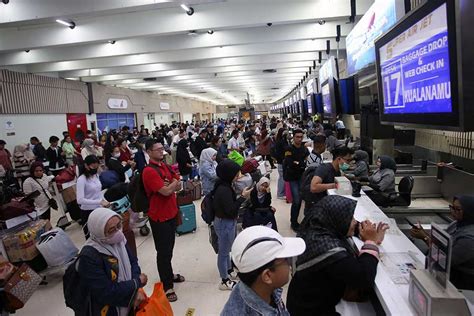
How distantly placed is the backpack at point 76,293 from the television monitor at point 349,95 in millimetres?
5408

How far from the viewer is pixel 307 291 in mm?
2127

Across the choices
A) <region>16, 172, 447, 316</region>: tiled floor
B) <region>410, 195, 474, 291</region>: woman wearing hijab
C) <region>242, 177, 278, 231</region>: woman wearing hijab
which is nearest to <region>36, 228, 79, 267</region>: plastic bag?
<region>16, 172, 447, 316</region>: tiled floor

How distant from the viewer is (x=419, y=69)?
263 centimetres

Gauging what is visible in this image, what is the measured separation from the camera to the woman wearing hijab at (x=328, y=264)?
2023mm

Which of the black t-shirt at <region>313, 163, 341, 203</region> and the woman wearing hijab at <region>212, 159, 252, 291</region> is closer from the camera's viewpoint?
the woman wearing hijab at <region>212, 159, 252, 291</region>

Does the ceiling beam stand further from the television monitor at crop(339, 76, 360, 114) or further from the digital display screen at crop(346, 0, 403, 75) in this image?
the television monitor at crop(339, 76, 360, 114)

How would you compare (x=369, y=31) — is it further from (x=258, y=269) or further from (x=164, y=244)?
(x=258, y=269)

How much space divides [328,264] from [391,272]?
67 cm

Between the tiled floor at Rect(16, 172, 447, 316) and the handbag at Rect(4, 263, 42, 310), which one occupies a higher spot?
the handbag at Rect(4, 263, 42, 310)

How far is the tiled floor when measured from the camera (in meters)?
3.66

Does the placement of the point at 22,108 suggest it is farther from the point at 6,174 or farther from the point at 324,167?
the point at 324,167

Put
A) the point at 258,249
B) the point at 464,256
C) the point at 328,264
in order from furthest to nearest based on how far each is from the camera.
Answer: the point at 464,256
the point at 328,264
the point at 258,249

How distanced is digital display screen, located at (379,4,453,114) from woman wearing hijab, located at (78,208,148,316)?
2590 mm

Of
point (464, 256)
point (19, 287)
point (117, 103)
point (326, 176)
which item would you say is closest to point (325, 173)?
point (326, 176)
